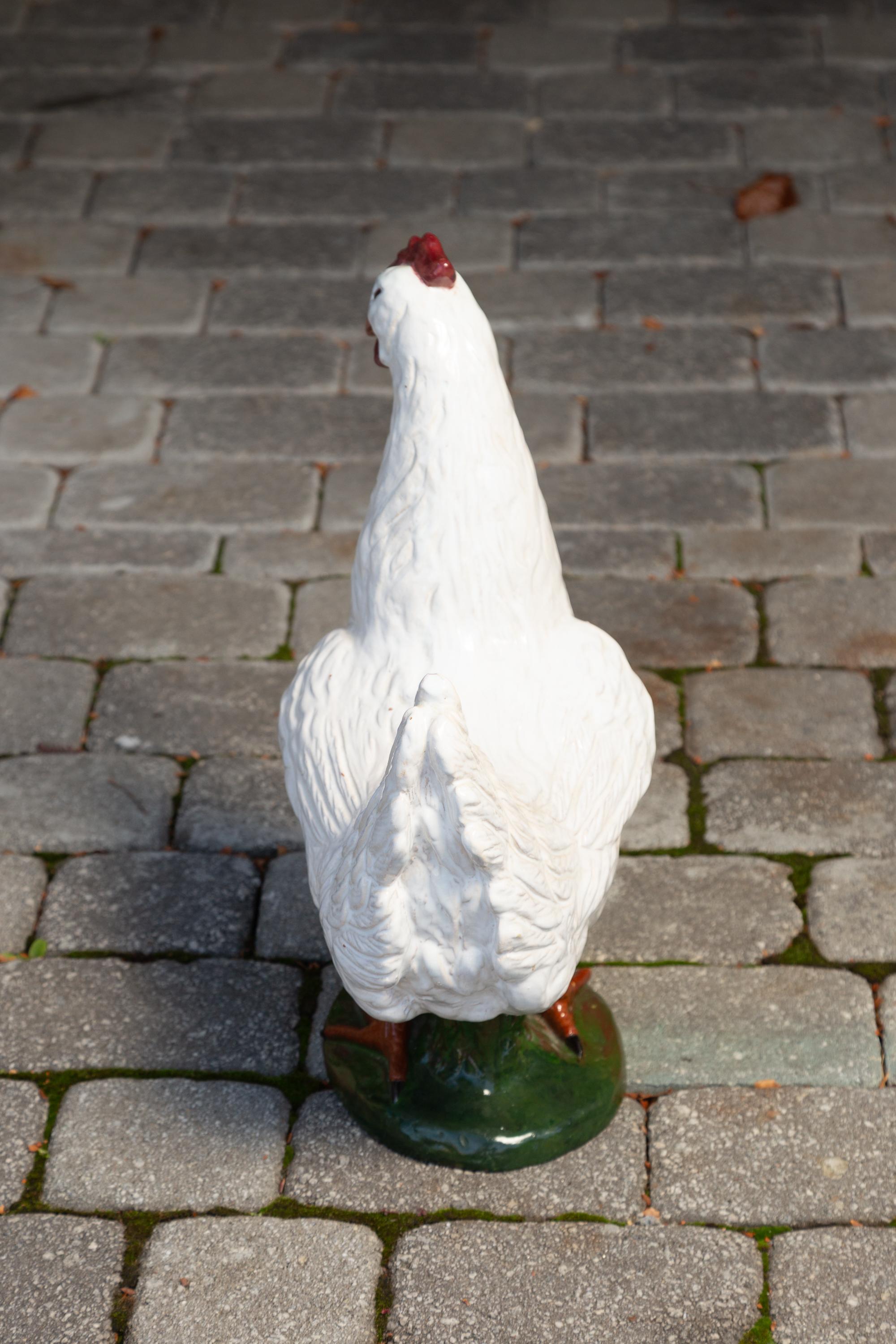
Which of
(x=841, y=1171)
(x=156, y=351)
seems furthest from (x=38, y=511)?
(x=841, y=1171)

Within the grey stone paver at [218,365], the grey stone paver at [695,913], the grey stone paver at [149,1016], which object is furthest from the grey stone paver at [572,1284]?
the grey stone paver at [218,365]

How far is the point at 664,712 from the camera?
364 cm

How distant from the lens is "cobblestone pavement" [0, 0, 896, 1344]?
2.52 meters

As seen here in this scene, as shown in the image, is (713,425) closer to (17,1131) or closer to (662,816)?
(662,816)

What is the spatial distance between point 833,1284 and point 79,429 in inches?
134

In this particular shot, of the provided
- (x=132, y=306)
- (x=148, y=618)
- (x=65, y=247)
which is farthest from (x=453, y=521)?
(x=65, y=247)

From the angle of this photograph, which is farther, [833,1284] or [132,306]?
[132,306]

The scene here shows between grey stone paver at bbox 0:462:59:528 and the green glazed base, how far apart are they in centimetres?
227

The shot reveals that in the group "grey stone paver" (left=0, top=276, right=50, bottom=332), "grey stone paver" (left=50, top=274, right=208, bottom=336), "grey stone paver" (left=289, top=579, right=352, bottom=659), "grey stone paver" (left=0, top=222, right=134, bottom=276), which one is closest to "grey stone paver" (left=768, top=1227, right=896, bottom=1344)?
"grey stone paver" (left=289, top=579, right=352, bottom=659)

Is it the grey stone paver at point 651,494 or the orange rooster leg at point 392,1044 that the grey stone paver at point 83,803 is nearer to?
the orange rooster leg at point 392,1044

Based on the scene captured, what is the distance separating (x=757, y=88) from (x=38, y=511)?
3.61 m

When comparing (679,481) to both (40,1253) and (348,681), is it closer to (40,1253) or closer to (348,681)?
(348,681)

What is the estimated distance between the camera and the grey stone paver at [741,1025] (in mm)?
2795

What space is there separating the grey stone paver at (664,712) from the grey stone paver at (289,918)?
92cm
